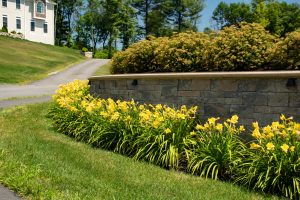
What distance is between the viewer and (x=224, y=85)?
667cm

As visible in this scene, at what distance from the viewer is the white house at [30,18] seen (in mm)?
51656

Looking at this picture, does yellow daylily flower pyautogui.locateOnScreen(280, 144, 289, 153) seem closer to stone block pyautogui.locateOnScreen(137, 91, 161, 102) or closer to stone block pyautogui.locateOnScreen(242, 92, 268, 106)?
stone block pyautogui.locateOnScreen(242, 92, 268, 106)

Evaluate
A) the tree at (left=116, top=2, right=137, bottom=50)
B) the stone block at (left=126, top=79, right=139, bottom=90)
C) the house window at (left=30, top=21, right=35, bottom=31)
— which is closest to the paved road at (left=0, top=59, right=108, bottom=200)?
the stone block at (left=126, top=79, right=139, bottom=90)

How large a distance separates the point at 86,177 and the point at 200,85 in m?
2.87

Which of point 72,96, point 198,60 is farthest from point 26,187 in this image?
point 72,96

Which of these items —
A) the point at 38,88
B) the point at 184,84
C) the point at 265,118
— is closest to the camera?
the point at 265,118

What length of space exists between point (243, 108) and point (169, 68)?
2.92 meters

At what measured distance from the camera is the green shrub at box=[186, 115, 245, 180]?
221 inches

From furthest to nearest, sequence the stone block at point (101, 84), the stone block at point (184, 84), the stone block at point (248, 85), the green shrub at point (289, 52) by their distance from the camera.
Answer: the stone block at point (101, 84), the stone block at point (184, 84), the green shrub at point (289, 52), the stone block at point (248, 85)

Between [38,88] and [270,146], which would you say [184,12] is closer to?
[38,88]

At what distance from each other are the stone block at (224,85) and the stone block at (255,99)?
Result: 26cm

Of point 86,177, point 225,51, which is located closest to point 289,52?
point 225,51

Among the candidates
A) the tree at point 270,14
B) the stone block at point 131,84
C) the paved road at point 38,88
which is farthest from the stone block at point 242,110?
the tree at point 270,14

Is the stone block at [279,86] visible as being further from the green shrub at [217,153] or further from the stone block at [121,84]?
the stone block at [121,84]
